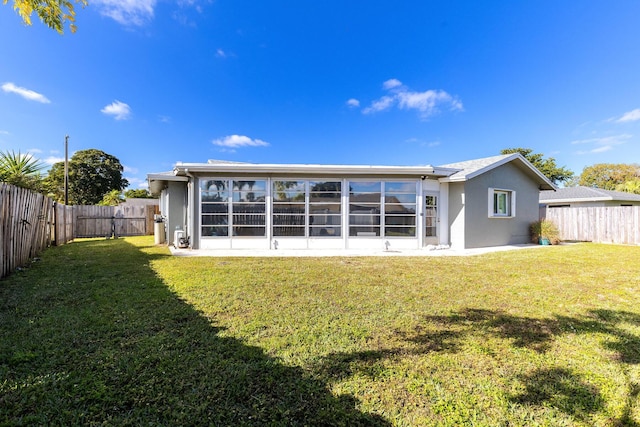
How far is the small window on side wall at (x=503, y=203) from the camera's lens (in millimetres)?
11719

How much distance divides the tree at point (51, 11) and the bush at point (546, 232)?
16.0m

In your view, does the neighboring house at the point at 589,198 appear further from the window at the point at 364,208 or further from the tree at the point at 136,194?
the tree at the point at 136,194

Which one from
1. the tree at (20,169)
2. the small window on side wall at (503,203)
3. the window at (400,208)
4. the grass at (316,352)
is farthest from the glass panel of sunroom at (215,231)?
the small window on side wall at (503,203)

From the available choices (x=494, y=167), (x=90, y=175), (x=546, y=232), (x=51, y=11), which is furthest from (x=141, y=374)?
(x=90, y=175)

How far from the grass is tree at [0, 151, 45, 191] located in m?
5.17

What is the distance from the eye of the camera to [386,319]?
3.76 m

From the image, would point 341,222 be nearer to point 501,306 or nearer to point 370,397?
point 501,306

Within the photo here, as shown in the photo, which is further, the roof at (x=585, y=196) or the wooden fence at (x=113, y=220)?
the roof at (x=585, y=196)

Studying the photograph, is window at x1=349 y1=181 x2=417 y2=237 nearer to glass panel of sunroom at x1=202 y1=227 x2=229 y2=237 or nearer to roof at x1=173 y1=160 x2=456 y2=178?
roof at x1=173 y1=160 x2=456 y2=178

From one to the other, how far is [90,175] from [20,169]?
31142mm

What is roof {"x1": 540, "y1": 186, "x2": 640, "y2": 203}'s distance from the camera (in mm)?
17016

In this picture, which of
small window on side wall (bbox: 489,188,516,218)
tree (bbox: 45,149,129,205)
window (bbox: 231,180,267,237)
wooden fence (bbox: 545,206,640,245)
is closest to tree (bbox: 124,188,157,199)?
tree (bbox: 45,149,129,205)

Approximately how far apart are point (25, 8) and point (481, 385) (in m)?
6.01

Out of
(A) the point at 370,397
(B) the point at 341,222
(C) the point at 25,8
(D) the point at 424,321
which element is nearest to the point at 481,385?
(A) the point at 370,397
